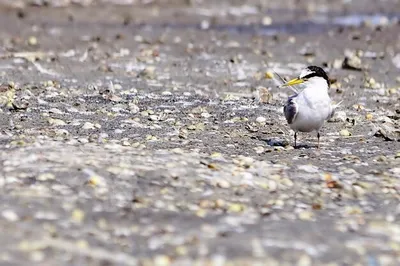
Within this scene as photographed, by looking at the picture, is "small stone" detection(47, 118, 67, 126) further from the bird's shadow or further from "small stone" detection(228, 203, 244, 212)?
"small stone" detection(228, 203, 244, 212)

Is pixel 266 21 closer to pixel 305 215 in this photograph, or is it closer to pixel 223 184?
pixel 223 184

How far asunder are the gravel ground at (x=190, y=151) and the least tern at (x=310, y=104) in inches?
12.6

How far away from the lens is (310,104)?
1025cm

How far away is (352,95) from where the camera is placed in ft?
47.3

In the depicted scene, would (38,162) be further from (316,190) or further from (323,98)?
(323,98)

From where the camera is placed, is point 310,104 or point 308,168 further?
point 310,104

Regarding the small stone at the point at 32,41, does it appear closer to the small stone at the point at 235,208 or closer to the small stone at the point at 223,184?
the small stone at the point at 223,184

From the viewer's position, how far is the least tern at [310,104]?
33.5ft

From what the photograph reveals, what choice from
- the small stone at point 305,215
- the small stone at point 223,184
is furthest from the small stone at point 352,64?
the small stone at point 305,215

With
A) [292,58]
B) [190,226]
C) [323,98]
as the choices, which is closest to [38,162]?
[190,226]

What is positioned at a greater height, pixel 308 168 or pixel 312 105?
pixel 312 105

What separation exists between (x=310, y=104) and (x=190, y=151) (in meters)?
1.39

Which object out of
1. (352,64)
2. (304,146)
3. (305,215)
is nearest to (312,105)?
(304,146)

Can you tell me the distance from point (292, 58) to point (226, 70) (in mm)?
2146
